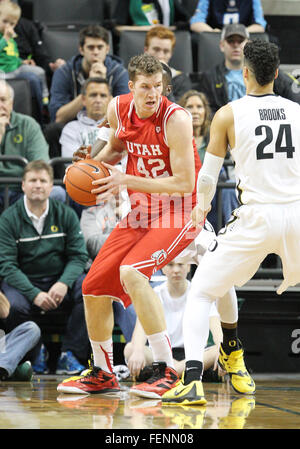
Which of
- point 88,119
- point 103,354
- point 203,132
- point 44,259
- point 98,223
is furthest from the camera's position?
point 88,119

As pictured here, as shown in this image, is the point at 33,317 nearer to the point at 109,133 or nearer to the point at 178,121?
the point at 109,133

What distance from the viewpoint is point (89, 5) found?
10.0 meters

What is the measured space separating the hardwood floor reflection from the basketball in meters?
1.17

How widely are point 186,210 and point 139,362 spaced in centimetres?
148

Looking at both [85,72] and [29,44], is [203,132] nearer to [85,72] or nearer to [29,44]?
[85,72]

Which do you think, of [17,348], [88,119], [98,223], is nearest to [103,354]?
[17,348]

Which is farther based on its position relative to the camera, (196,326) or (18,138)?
(18,138)

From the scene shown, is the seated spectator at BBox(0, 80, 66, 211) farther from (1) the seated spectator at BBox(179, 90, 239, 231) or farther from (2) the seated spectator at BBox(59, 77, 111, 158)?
(1) the seated spectator at BBox(179, 90, 239, 231)

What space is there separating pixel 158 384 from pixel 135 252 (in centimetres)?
78

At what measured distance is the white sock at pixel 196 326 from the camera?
3.89 meters

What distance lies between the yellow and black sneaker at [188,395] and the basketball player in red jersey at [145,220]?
0.40 meters

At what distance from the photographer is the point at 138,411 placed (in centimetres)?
362

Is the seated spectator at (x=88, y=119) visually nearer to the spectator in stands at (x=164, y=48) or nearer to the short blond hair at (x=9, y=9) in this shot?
the spectator in stands at (x=164, y=48)
